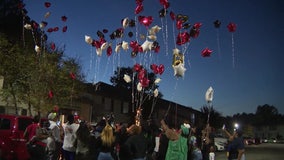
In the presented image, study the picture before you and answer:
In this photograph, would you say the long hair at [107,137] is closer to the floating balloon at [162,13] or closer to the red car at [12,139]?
the red car at [12,139]

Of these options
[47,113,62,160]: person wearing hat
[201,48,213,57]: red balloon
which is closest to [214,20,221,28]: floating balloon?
[201,48,213,57]: red balloon

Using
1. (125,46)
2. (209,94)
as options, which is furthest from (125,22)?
(209,94)

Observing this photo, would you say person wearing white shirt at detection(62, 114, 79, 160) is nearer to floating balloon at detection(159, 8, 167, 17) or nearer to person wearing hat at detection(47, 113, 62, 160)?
person wearing hat at detection(47, 113, 62, 160)

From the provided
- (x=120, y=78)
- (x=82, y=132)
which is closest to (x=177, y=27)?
(x=82, y=132)

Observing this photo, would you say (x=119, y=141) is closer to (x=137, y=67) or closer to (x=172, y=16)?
(x=172, y=16)

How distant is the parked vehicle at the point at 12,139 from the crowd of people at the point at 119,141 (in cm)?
48

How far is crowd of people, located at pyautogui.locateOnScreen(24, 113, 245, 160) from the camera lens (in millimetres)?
7926

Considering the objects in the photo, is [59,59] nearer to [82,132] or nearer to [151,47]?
[151,47]

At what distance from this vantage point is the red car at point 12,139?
42.2 ft

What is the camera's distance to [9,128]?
13.0 m

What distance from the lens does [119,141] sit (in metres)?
9.25

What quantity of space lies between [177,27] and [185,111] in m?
56.5

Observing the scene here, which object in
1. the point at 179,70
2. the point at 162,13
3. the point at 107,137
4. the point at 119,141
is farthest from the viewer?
the point at 162,13

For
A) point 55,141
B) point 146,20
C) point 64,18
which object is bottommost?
point 55,141
